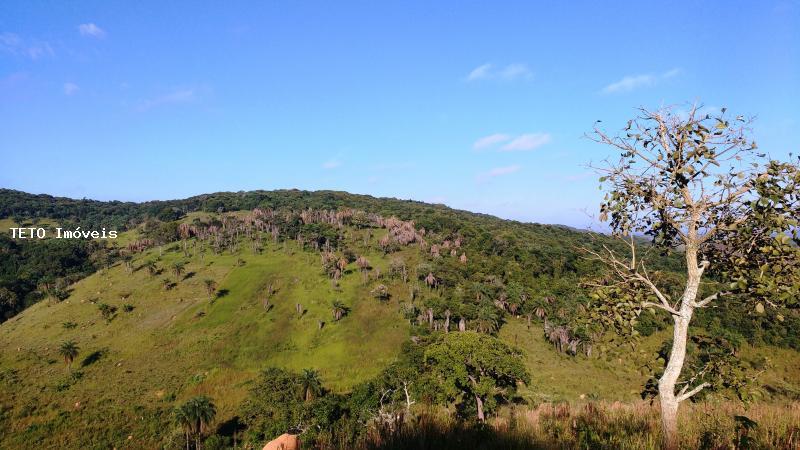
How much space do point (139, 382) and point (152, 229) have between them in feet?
325

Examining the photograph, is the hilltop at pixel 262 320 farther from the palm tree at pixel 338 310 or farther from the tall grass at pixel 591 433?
the tall grass at pixel 591 433

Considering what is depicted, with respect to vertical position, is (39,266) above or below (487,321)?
above

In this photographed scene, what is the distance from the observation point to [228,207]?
186 metres

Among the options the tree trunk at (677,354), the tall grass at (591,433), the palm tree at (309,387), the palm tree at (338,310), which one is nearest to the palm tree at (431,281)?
the palm tree at (338,310)

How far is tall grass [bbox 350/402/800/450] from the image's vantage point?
233 inches

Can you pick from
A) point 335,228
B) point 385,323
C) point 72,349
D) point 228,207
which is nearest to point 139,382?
point 72,349

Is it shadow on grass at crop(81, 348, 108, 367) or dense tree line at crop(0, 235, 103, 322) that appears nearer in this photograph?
shadow on grass at crop(81, 348, 108, 367)

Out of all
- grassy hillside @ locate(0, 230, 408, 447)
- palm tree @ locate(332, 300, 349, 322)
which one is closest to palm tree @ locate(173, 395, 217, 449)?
grassy hillside @ locate(0, 230, 408, 447)

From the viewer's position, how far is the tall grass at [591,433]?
5.93m

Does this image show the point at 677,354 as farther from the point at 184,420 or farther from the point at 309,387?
the point at 309,387

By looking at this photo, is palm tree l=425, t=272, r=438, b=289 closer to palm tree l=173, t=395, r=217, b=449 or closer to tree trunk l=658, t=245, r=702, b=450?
palm tree l=173, t=395, r=217, b=449

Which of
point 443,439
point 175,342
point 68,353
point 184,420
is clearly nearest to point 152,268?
point 175,342

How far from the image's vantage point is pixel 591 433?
6641 mm

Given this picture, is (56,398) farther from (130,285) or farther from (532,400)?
(532,400)
